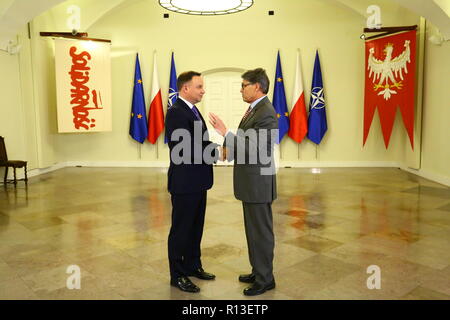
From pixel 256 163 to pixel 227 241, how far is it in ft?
5.53

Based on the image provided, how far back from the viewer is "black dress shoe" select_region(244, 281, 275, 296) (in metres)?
3.03

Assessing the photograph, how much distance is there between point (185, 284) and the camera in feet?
10.2

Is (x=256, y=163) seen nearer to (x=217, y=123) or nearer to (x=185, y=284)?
(x=217, y=123)

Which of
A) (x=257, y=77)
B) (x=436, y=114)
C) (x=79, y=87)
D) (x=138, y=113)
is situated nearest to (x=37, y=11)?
(x=79, y=87)

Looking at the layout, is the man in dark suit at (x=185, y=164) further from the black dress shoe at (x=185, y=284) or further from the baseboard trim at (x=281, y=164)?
the baseboard trim at (x=281, y=164)

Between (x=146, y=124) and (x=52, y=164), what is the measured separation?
2443 mm

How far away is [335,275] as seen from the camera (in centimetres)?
341

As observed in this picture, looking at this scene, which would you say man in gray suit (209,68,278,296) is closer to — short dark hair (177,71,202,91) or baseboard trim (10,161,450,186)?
short dark hair (177,71,202,91)

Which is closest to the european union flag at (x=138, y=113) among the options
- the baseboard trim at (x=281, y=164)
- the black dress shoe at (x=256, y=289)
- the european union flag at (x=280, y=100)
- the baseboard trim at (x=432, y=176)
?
the baseboard trim at (x=281, y=164)

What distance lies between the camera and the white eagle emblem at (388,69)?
870cm

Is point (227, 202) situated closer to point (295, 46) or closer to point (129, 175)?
point (129, 175)

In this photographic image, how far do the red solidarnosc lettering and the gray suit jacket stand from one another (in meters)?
7.47

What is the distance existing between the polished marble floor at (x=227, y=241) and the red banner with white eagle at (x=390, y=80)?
198 cm
